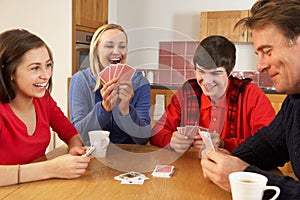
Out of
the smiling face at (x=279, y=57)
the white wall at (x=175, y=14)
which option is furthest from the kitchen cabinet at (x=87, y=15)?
the smiling face at (x=279, y=57)

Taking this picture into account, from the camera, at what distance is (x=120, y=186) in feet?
3.28

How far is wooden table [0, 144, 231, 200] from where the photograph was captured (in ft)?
3.05

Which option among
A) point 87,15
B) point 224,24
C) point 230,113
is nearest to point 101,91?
point 230,113

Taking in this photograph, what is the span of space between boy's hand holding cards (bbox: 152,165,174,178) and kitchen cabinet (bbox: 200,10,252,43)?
2728mm

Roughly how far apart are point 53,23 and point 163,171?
250 centimetres

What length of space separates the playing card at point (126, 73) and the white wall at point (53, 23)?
1.92 m

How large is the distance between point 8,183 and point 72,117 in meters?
0.57

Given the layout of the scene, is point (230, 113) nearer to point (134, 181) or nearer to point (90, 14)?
point (134, 181)

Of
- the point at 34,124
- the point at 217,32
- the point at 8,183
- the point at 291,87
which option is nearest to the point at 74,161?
the point at 8,183

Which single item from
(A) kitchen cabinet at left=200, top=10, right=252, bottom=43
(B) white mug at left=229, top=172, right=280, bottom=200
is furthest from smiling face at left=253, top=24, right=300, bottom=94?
(A) kitchen cabinet at left=200, top=10, right=252, bottom=43

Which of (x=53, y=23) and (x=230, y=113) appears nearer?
(x=230, y=113)

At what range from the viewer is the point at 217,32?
3707mm

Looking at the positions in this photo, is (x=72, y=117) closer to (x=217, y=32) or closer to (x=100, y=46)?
(x=100, y=46)

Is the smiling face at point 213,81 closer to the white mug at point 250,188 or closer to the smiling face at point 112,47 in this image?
the smiling face at point 112,47
